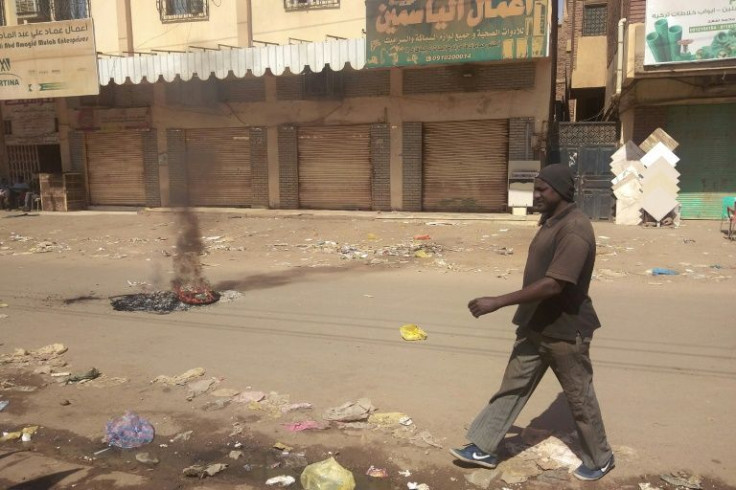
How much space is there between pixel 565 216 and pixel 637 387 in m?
2.15


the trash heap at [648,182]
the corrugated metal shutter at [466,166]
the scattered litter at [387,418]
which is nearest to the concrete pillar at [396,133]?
the corrugated metal shutter at [466,166]

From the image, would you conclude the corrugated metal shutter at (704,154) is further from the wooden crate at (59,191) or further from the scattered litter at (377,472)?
the wooden crate at (59,191)

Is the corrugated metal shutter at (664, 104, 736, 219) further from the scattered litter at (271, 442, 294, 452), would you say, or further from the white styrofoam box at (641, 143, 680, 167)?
the scattered litter at (271, 442, 294, 452)

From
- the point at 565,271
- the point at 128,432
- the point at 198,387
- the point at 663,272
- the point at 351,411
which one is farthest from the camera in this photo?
the point at 663,272

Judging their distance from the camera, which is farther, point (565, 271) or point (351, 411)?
point (351, 411)

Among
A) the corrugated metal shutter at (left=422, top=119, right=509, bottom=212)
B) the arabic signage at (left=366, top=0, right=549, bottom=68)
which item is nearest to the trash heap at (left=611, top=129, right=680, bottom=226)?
the corrugated metal shutter at (left=422, top=119, right=509, bottom=212)

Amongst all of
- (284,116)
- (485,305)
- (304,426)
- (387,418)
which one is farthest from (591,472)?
(284,116)

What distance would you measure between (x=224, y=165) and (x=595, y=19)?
15685 mm

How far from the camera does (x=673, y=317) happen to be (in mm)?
6449

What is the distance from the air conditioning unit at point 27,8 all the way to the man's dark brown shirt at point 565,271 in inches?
768

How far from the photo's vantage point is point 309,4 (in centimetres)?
1554

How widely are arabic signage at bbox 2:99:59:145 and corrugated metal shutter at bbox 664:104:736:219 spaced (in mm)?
17572

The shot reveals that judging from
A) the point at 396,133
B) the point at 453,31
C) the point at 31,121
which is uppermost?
the point at 453,31

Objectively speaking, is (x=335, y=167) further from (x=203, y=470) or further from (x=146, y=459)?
(x=203, y=470)
